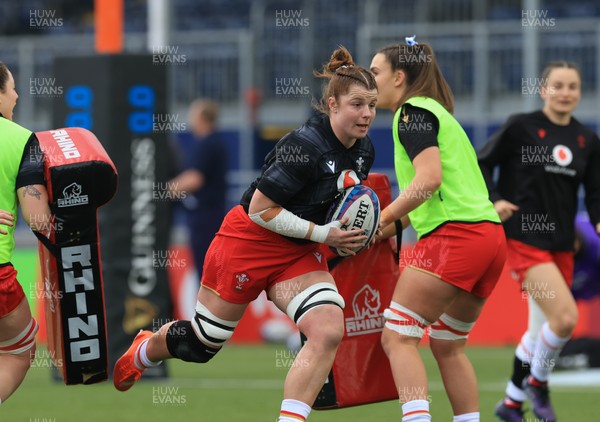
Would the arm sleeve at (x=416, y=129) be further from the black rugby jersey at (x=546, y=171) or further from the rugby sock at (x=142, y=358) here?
the rugby sock at (x=142, y=358)

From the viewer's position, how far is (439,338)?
6285 millimetres

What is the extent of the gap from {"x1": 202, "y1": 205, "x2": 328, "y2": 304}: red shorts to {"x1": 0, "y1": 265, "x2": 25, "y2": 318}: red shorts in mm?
927

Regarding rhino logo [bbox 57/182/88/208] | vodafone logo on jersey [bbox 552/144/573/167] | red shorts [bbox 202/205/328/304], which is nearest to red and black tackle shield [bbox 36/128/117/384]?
rhino logo [bbox 57/182/88/208]

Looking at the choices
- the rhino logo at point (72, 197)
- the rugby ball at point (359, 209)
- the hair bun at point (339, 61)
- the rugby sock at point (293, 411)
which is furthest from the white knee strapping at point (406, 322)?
the rhino logo at point (72, 197)

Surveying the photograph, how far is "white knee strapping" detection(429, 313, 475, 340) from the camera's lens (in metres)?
6.28

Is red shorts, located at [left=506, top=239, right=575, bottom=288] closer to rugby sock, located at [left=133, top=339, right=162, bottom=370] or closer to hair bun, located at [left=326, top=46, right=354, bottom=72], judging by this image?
hair bun, located at [left=326, top=46, right=354, bottom=72]

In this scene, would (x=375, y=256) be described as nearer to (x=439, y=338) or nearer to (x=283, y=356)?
(x=439, y=338)

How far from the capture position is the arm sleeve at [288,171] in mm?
5672

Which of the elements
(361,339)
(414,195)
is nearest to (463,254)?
(414,195)

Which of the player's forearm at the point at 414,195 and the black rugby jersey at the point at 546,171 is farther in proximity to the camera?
the black rugby jersey at the point at 546,171

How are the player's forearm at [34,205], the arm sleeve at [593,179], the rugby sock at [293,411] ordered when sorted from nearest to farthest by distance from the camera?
the rugby sock at [293,411] < the player's forearm at [34,205] < the arm sleeve at [593,179]

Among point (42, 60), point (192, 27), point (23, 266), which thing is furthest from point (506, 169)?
point (192, 27)

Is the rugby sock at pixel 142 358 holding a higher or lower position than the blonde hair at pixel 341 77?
lower

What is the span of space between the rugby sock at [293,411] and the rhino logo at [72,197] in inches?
55.2
